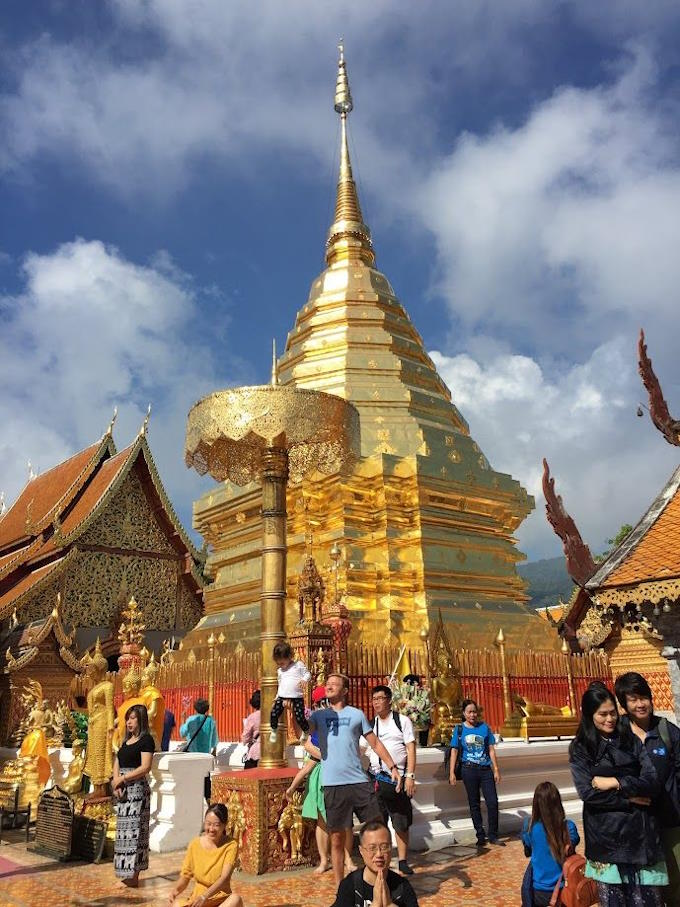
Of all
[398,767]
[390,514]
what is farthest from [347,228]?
[398,767]

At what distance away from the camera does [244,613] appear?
13.2 meters

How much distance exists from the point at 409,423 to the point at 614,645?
17.5 ft

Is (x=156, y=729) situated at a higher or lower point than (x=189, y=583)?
lower

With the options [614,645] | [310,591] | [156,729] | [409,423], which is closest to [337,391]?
[409,423]

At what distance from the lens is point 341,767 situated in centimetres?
471

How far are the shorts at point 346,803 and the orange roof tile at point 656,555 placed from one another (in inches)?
171

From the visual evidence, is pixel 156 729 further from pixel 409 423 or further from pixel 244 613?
pixel 409 423

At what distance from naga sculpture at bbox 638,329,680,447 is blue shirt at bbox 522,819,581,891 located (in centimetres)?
690

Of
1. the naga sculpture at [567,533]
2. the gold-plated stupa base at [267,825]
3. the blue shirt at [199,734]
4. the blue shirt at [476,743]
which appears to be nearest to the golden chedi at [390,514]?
the naga sculpture at [567,533]

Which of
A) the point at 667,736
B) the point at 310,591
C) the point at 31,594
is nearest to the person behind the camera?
the point at 667,736

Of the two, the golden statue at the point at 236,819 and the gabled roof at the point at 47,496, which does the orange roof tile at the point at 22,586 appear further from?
the golden statue at the point at 236,819

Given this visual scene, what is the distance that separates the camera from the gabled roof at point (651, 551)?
8.05 m

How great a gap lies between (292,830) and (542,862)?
2468 mm

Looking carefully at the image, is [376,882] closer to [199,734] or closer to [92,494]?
[199,734]
